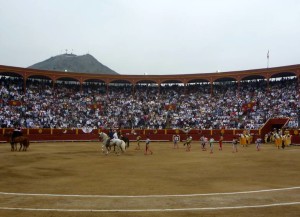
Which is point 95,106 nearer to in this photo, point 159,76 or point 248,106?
point 159,76

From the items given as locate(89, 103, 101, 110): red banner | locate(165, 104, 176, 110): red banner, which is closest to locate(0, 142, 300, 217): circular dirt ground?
locate(89, 103, 101, 110): red banner

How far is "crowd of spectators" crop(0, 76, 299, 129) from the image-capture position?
1629 inches

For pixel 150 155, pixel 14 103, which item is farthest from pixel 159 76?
pixel 150 155

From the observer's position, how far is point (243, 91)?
48.2 meters

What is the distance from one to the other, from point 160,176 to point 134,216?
590cm

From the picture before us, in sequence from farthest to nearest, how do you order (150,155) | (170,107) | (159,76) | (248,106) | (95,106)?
(159,76), (170,107), (95,106), (248,106), (150,155)

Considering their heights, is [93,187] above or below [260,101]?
below

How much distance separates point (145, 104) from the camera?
50.3 metres

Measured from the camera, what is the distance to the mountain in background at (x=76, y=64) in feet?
506

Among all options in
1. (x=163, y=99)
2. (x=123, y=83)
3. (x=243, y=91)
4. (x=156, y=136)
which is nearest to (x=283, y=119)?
(x=243, y=91)

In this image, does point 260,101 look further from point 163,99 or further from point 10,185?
point 10,185

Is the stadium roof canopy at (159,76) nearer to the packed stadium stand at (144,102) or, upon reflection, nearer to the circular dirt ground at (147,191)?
the packed stadium stand at (144,102)

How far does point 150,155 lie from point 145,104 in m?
28.3

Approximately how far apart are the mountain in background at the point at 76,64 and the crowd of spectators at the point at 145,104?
337 feet
